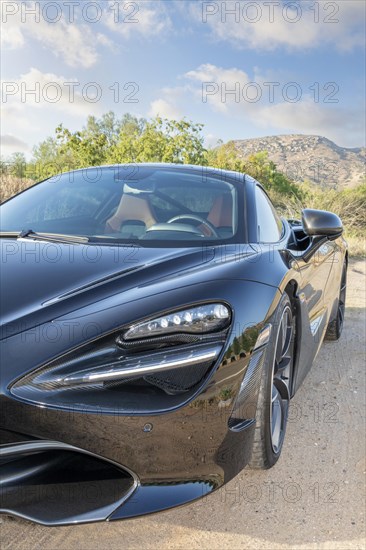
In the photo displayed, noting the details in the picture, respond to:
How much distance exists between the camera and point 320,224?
2.74 meters

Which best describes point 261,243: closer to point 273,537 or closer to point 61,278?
point 61,278

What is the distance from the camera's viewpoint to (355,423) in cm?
261

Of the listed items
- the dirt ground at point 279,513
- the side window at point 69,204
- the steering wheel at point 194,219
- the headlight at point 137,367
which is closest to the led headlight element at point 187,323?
the headlight at point 137,367

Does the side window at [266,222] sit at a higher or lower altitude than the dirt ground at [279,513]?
higher

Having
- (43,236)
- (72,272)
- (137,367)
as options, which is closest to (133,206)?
(43,236)

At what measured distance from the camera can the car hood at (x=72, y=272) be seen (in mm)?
1511

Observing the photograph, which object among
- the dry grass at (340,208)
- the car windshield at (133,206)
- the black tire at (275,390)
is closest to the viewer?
the black tire at (275,390)

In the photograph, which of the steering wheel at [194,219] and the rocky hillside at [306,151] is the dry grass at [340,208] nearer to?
the steering wheel at [194,219]

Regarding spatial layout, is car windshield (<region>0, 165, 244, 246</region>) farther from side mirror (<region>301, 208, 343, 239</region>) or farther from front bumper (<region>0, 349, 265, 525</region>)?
front bumper (<region>0, 349, 265, 525</region>)

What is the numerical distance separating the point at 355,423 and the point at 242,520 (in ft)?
3.63

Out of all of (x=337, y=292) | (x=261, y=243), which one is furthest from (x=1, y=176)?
(x=261, y=243)

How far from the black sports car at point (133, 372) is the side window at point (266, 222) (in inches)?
12.6

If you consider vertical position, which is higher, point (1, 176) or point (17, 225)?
point (1, 176)

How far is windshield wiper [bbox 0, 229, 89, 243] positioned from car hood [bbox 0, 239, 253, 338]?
0.06 meters
